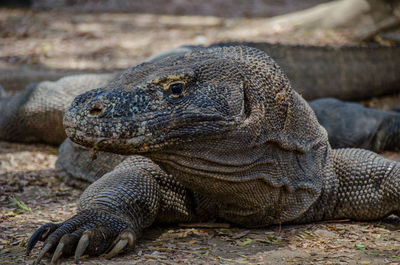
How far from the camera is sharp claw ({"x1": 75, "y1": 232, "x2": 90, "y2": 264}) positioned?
10.7ft

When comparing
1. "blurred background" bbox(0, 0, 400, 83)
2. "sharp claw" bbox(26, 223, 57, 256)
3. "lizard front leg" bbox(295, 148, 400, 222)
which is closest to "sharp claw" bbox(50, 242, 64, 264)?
"sharp claw" bbox(26, 223, 57, 256)

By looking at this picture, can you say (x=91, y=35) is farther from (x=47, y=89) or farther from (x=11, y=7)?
(x=47, y=89)

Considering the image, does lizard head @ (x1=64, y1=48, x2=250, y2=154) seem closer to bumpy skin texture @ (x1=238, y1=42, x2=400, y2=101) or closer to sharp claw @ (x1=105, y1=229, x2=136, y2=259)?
sharp claw @ (x1=105, y1=229, x2=136, y2=259)

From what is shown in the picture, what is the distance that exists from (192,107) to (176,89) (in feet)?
0.51

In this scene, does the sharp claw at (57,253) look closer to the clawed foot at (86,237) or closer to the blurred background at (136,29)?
the clawed foot at (86,237)

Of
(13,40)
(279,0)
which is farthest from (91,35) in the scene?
(279,0)

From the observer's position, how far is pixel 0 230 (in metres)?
4.02

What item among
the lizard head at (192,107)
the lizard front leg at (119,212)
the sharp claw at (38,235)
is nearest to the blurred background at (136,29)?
the lizard front leg at (119,212)

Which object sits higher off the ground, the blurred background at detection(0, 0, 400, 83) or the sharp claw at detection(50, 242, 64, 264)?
the blurred background at detection(0, 0, 400, 83)

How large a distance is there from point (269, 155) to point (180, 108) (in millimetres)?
795

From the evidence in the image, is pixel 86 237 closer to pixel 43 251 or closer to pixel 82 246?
pixel 82 246

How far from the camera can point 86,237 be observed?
3.34m

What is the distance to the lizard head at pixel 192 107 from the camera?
3162 millimetres

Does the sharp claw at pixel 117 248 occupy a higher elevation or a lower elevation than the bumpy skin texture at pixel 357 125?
lower
